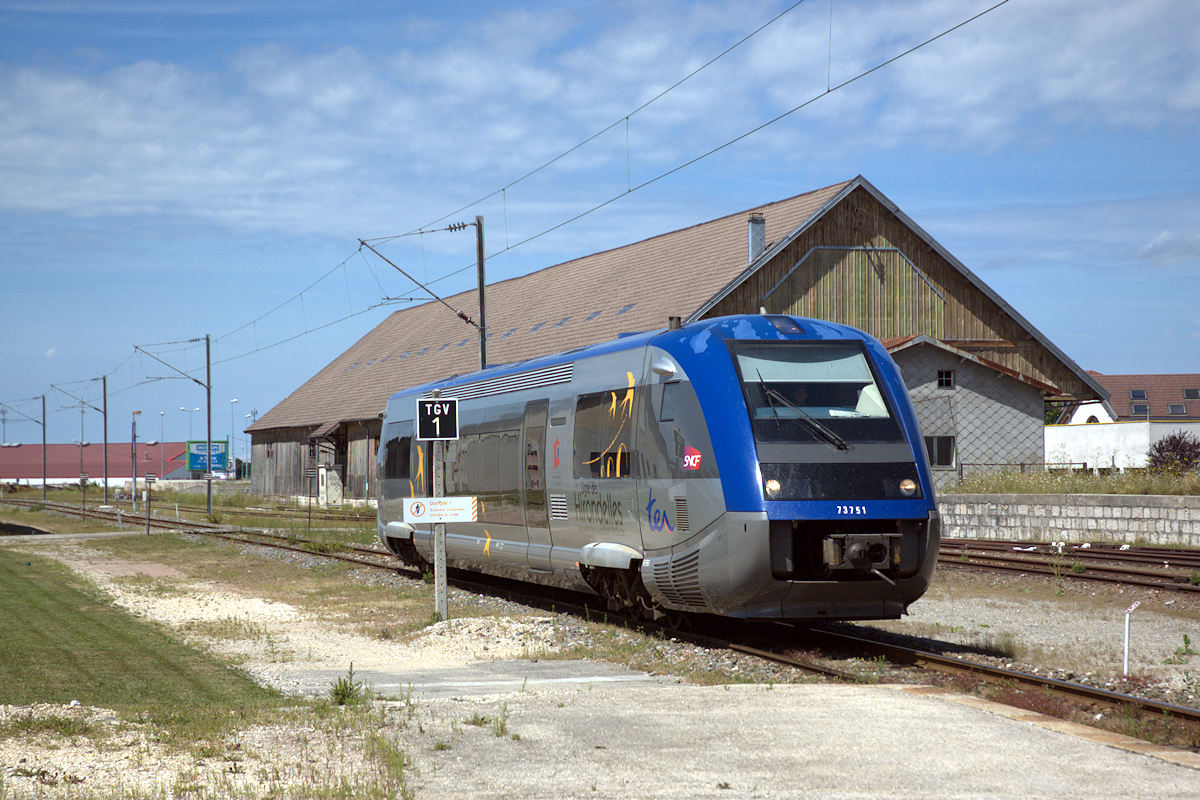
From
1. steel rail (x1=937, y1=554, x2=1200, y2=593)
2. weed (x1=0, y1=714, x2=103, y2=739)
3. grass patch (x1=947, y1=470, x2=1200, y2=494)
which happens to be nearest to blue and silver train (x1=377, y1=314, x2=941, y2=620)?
weed (x1=0, y1=714, x2=103, y2=739)

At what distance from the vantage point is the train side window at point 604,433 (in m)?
13.9

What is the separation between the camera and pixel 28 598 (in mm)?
20531

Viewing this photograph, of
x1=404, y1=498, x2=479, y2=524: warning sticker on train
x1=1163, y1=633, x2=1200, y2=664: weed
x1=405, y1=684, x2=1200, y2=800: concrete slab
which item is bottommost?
x1=1163, y1=633, x2=1200, y2=664: weed

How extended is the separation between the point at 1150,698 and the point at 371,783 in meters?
6.44

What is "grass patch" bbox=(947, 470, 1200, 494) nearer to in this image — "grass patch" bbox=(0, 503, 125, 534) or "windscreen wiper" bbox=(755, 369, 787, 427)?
"windscreen wiper" bbox=(755, 369, 787, 427)

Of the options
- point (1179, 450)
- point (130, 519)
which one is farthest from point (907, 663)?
point (130, 519)

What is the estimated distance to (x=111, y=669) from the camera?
1272 centimetres

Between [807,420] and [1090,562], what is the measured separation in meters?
12.0

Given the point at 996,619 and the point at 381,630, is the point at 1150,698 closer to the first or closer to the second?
the point at 996,619

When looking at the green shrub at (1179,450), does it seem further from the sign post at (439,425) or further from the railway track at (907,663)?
the sign post at (439,425)

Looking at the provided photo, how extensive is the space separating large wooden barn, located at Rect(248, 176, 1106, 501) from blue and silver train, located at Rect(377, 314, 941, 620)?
72.4 ft

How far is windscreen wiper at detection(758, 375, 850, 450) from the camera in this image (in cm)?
1184

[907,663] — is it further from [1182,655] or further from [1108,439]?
[1108,439]

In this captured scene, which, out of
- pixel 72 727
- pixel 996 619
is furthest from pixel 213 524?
pixel 72 727
